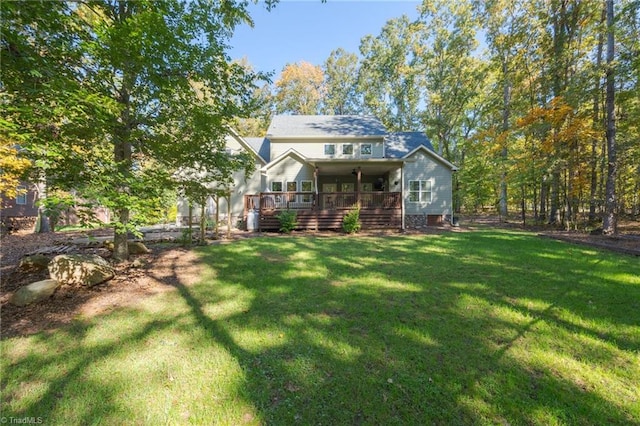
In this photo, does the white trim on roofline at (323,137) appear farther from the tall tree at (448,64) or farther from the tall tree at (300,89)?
the tall tree at (300,89)

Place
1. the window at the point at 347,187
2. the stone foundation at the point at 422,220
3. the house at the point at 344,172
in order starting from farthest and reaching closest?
the window at the point at 347,187
the stone foundation at the point at 422,220
the house at the point at 344,172

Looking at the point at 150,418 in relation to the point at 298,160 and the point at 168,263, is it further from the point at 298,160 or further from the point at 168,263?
the point at 298,160

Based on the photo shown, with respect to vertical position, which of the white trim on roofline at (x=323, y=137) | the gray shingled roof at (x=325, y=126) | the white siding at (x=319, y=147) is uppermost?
the gray shingled roof at (x=325, y=126)

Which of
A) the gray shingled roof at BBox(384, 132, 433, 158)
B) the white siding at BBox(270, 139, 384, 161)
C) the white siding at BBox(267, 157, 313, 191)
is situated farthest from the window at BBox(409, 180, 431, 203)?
the white siding at BBox(267, 157, 313, 191)

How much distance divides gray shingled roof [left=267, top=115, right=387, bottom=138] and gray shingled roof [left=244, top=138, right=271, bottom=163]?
159cm

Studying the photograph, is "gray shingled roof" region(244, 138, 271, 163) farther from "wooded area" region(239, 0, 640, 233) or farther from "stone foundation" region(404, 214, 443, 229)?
"stone foundation" region(404, 214, 443, 229)

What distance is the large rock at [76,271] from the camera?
16.0 feet

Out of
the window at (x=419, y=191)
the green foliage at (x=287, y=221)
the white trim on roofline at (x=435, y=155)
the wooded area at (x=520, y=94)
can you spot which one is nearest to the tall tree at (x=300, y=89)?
the wooded area at (x=520, y=94)

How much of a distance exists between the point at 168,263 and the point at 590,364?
762cm

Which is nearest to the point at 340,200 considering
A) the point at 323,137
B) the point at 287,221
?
the point at 287,221

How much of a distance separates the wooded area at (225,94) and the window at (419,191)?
175 inches

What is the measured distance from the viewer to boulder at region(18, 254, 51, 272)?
568cm

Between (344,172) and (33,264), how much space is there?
13.9m

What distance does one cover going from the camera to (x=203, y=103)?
6.02 metres
